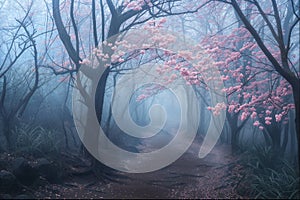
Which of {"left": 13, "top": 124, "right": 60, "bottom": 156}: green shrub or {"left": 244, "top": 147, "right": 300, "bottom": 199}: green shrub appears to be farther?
{"left": 13, "top": 124, "right": 60, "bottom": 156}: green shrub

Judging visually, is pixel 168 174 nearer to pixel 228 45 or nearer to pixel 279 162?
pixel 279 162

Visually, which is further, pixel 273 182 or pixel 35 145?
pixel 35 145

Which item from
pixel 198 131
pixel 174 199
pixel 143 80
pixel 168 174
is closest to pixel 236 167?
pixel 168 174

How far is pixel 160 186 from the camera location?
7.55 metres

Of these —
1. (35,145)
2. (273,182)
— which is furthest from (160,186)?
(35,145)

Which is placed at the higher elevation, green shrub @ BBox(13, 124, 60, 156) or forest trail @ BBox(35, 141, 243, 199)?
green shrub @ BBox(13, 124, 60, 156)

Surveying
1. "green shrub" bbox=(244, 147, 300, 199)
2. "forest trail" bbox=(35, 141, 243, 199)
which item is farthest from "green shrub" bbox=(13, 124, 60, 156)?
"green shrub" bbox=(244, 147, 300, 199)

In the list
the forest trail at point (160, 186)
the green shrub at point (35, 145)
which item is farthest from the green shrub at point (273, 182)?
the green shrub at point (35, 145)

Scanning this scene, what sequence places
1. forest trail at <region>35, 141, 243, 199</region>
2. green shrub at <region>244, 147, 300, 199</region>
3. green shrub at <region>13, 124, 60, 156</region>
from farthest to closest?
green shrub at <region>13, 124, 60, 156</region> → forest trail at <region>35, 141, 243, 199</region> → green shrub at <region>244, 147, 300, 199</region>

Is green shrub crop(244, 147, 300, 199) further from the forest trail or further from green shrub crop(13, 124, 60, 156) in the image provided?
green shrub crop(13, 124, 60, 156)

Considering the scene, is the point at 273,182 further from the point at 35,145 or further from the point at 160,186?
the point at 35,145

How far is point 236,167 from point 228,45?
5.40 metres

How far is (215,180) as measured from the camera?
816 centimetres

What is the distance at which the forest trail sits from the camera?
21.3 ft
